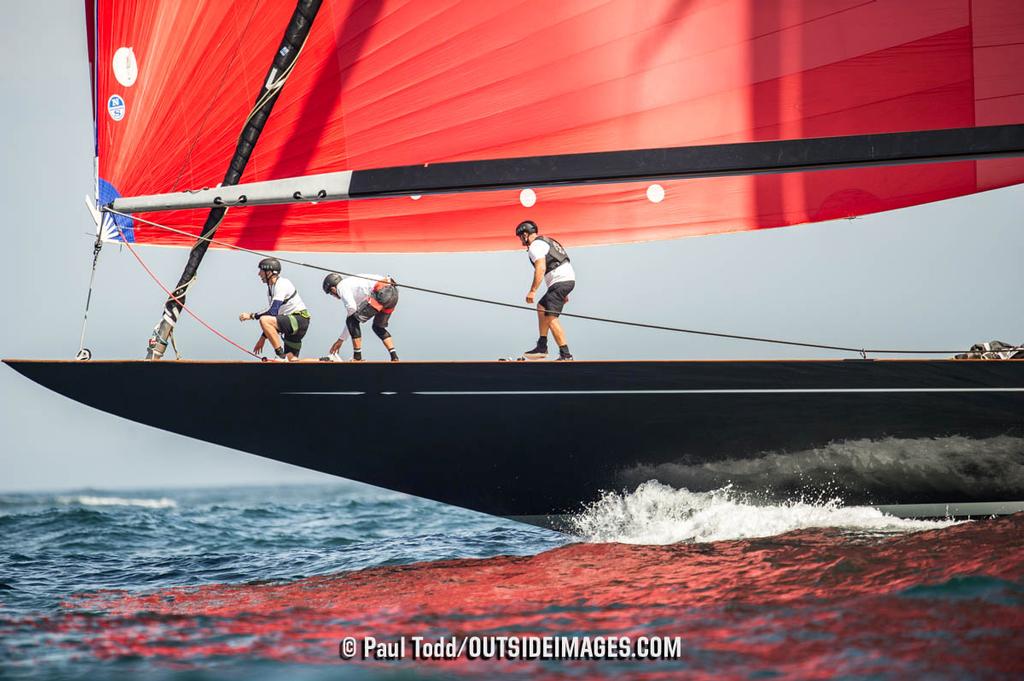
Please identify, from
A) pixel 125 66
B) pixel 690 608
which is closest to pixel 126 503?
pixel 125 66

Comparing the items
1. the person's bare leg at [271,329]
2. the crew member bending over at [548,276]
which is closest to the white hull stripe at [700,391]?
the crew member bending over at [548,276]

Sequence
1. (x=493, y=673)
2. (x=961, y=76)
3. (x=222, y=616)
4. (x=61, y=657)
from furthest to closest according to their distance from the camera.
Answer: (x=961, y=76) < (x=222, y=616) < (x=61, y=657) < (x=493, y=673)

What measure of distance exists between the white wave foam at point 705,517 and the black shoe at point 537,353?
46.1 inches

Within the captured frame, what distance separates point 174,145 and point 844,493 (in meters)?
5.84

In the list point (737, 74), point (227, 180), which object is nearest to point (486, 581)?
point (227, 180)

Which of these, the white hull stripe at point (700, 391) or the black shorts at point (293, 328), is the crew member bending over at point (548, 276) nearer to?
the white hull stripe at point (700, 391)

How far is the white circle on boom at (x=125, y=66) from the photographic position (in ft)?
22.8

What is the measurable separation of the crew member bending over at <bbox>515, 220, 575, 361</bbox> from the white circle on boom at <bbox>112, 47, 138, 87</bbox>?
11.1 ft

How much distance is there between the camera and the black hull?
238 inches

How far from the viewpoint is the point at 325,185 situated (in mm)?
5492

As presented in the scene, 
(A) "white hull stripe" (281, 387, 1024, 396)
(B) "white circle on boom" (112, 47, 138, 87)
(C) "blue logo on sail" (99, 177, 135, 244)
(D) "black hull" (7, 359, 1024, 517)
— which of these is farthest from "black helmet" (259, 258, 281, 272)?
(A) "white hull stripe" (281, 387, 1024, 396)

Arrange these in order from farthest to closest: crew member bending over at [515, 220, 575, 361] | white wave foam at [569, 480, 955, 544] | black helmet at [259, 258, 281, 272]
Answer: black helmet at [259, 258, 281, 272]
crew member bending over at [515, 220, 575, 361]
white wave foam at [569, 480, 955, 544]

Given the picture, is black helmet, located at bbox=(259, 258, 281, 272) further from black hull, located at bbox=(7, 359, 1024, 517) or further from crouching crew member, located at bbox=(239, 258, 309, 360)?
black hull, located at bbox=(7, 359, 1024, 517)

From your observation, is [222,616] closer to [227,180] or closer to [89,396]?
[89,396]
